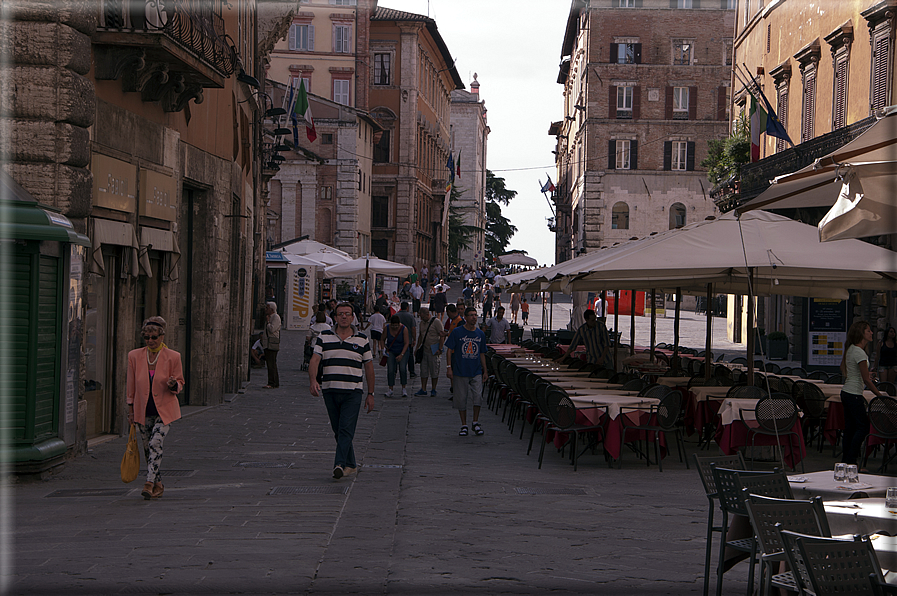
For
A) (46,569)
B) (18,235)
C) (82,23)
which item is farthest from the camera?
(82,23)

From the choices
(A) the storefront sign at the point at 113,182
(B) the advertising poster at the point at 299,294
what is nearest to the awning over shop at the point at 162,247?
(A) the storefront sign at the point at 113,182

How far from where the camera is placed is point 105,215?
484 inches

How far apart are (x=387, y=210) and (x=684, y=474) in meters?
57.1

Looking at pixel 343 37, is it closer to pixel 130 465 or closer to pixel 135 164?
pixel 135 164

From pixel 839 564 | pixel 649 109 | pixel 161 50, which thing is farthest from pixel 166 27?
pixel 649 109

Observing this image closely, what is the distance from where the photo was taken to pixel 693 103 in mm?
61219

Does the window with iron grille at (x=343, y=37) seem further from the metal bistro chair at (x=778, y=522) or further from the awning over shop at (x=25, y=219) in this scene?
the metal bistro chair at (x=778, y=522)

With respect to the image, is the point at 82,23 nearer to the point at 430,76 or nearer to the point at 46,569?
the point at 46,569

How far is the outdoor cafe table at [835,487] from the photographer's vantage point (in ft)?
19.3

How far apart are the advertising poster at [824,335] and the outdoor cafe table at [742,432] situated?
13449mm

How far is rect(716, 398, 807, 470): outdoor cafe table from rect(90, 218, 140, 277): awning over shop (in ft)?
23.5

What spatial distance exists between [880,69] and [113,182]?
1679 centimetres

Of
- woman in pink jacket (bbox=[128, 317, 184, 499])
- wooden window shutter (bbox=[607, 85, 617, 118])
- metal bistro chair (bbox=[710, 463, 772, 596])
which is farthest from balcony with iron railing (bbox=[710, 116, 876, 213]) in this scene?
wooden window shutter (bbox=[607, 85, 617, 118])

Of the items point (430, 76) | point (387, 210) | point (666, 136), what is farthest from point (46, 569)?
point (430, 76)
